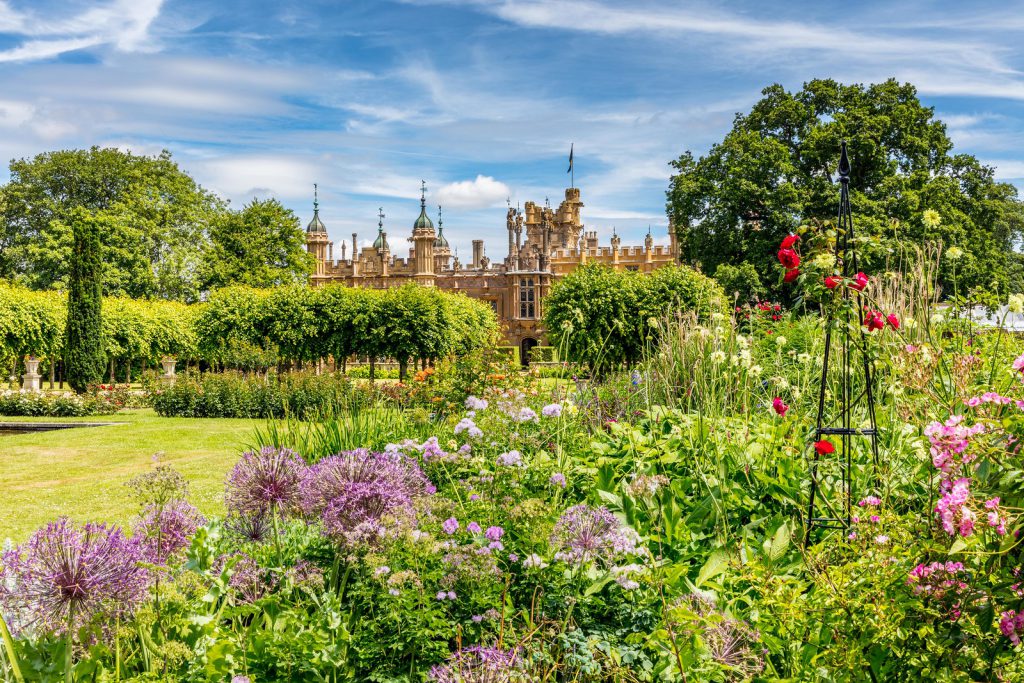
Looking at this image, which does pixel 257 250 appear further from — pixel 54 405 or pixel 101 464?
pixel 101 464

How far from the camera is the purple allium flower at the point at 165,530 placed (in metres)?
2.82

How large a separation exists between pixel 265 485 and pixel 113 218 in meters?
36.6

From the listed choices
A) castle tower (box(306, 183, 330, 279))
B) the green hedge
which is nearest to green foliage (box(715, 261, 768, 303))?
the green hedge

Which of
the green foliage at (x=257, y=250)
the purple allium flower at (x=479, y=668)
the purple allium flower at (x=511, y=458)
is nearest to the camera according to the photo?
the purple allium flower at (x=479, y=668)

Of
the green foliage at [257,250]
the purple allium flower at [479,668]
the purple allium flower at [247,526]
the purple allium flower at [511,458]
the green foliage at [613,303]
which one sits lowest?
the purple allium flower at [479,668]

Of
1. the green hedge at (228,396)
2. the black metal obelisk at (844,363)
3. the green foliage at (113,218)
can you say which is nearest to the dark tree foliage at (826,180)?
the green hedge at (228,396)

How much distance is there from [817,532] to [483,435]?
1952mm

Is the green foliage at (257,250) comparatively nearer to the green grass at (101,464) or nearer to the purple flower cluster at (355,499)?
the green grass at (101,464)

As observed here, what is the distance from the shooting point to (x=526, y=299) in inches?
1969

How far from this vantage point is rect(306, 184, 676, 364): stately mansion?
50.0 metres

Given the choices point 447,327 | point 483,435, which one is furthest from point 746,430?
point 447,327

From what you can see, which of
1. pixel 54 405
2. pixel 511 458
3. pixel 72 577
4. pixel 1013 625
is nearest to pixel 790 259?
pixel 511 458

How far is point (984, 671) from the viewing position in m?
2.21

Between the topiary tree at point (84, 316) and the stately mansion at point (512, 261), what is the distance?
90.2ft
